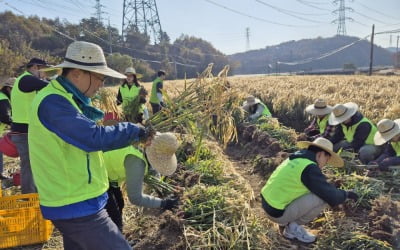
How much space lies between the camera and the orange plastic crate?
3311 mm

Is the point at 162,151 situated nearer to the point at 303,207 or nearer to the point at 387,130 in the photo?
the point at 303,207

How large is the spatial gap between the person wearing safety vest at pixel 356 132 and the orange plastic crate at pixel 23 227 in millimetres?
4292

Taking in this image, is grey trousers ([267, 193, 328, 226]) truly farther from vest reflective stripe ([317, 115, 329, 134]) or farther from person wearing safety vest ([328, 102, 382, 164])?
vest reflective stripe ([317, 115, 329, 134])

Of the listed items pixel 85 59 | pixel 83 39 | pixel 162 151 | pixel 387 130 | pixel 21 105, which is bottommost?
pixel 387 130

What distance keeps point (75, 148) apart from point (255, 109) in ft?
23.2

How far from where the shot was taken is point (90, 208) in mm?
1881

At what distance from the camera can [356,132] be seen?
570cm

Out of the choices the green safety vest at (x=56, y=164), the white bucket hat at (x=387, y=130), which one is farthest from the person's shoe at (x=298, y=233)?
the green safety vest at (x=56, y=164)

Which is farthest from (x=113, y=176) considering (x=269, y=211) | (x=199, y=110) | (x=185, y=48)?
(x=185, y=48)

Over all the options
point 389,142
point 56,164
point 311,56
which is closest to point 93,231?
point 56,164

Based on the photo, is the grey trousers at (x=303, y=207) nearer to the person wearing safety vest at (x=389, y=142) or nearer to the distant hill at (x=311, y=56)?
the person wearing safety vest at (x=389, y=142)

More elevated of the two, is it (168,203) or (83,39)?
(83,39)

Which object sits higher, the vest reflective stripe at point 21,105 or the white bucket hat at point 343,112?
the vest reflective stripe at point 21,105

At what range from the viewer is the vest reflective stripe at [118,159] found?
255 centimetres
